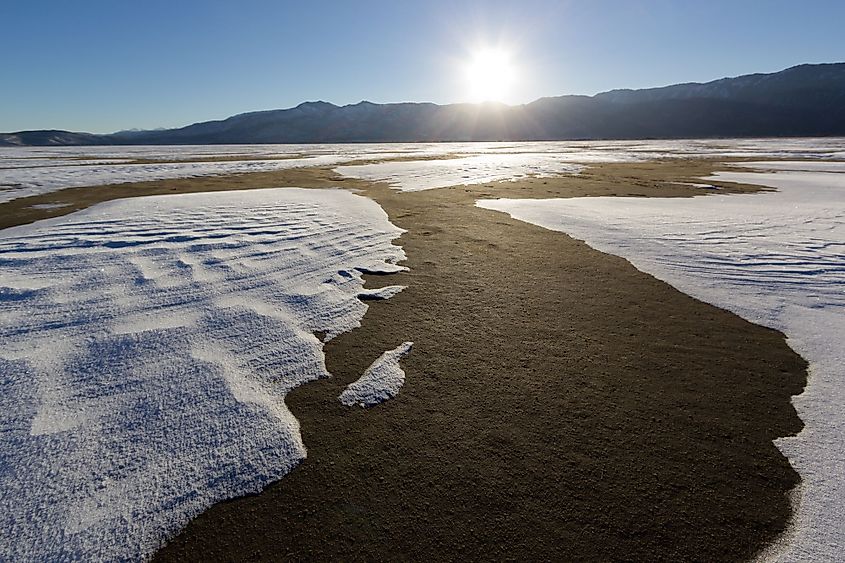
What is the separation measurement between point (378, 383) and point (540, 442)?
60.1 inches

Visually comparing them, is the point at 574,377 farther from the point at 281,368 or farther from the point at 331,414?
the point at 281,368

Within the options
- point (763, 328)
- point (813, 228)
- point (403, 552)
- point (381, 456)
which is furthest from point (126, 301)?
point (813, 228)

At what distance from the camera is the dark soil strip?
90.3 inches

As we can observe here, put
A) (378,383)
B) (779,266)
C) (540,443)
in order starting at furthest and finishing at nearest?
1. (779,266)
2. (378,383)
3. (540,443)

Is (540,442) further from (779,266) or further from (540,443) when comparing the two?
(779,266)

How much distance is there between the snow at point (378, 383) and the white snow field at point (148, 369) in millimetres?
468

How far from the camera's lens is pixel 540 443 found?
296cm

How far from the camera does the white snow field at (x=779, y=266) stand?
2.60 metres

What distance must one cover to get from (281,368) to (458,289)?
2.79 m

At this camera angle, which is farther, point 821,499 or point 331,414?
point 331,414

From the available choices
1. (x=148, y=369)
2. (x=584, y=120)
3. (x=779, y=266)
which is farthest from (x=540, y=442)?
(x=584, y=120)

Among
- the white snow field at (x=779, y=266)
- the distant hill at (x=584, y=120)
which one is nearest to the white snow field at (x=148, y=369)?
the white snow field at (x=779, y=266)

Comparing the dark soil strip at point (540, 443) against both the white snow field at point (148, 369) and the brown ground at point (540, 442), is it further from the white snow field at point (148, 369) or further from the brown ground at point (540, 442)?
the white snow field at point (148, 369)

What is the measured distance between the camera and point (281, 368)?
12.8 feet
